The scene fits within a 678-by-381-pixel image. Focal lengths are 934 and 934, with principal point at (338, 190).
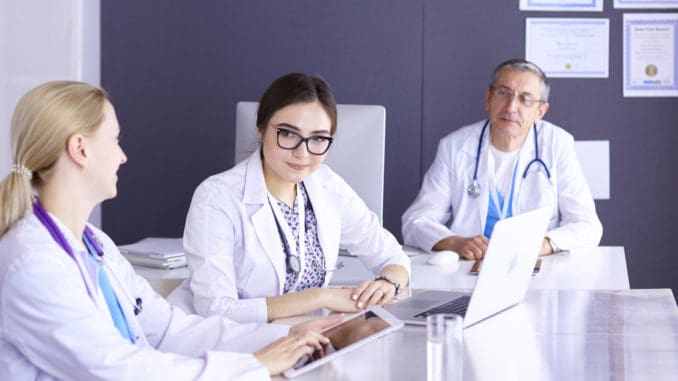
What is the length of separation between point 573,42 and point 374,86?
911mm

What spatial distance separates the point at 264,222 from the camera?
2.37 metres

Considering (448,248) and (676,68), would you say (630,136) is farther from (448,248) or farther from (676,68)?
(448,248)

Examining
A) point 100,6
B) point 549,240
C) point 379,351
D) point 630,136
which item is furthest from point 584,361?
point 100,6

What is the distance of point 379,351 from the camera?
1.81m

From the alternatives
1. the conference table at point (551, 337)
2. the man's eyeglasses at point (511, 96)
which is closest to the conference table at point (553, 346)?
the conference table at point (551, 337)

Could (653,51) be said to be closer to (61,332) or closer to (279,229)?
(279,229)

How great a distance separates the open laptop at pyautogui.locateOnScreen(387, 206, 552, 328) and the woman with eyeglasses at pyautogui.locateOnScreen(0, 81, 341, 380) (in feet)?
1.28

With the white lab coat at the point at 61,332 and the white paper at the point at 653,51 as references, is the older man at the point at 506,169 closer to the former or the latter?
the white paper at the point at 653,51

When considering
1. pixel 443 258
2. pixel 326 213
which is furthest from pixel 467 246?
pixel 326 213

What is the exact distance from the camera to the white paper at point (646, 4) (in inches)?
163

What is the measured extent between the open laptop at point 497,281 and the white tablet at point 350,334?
0.13 meters

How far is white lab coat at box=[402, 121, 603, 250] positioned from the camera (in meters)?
3.57

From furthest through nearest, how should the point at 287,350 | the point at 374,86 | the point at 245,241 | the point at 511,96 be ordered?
the point at 374,86 < the point at 511,96 < the point at 245,241 < the point at 287,350

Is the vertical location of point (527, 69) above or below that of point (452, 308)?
above
